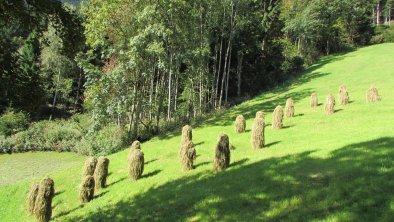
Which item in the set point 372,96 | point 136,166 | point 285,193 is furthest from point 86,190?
point 372,96

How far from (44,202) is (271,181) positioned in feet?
33.9

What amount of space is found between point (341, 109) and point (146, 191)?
17731mm

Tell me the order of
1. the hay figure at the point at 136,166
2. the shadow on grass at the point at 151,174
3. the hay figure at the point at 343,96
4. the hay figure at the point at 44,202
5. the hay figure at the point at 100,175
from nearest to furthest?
the hay figure at the point at 44,202, the hay figure at the point at 136,166, the shadow on grass at the point at 151,174, the hay figure at the point at 100,175, the hay figure at the point at 343,96

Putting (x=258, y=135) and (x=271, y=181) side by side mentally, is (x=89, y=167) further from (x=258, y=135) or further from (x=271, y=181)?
(x=271, y=181)

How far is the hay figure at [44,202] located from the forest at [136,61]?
173 inches

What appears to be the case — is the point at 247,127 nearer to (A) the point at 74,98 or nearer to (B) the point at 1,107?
(B) the point at 1,107

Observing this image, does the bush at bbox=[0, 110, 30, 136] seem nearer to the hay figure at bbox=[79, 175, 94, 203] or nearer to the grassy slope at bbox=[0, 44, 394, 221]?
the grassy slope at bbox=[0, 44, 394, 221]

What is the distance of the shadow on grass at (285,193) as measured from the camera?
10493mm

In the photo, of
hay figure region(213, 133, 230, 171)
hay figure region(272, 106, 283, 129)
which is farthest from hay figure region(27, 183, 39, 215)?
hay figure region(272, 106, 283, 129)

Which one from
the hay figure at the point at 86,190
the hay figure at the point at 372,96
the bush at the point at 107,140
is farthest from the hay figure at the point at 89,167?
the hay figure at the point at 372,96

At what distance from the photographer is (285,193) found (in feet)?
40.2

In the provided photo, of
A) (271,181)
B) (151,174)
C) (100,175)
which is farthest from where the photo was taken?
(100,175)

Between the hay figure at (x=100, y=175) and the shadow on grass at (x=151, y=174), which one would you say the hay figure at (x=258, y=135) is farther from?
the hay figure at (x=100, y=175)

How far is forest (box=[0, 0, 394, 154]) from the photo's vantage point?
42.1 ft
